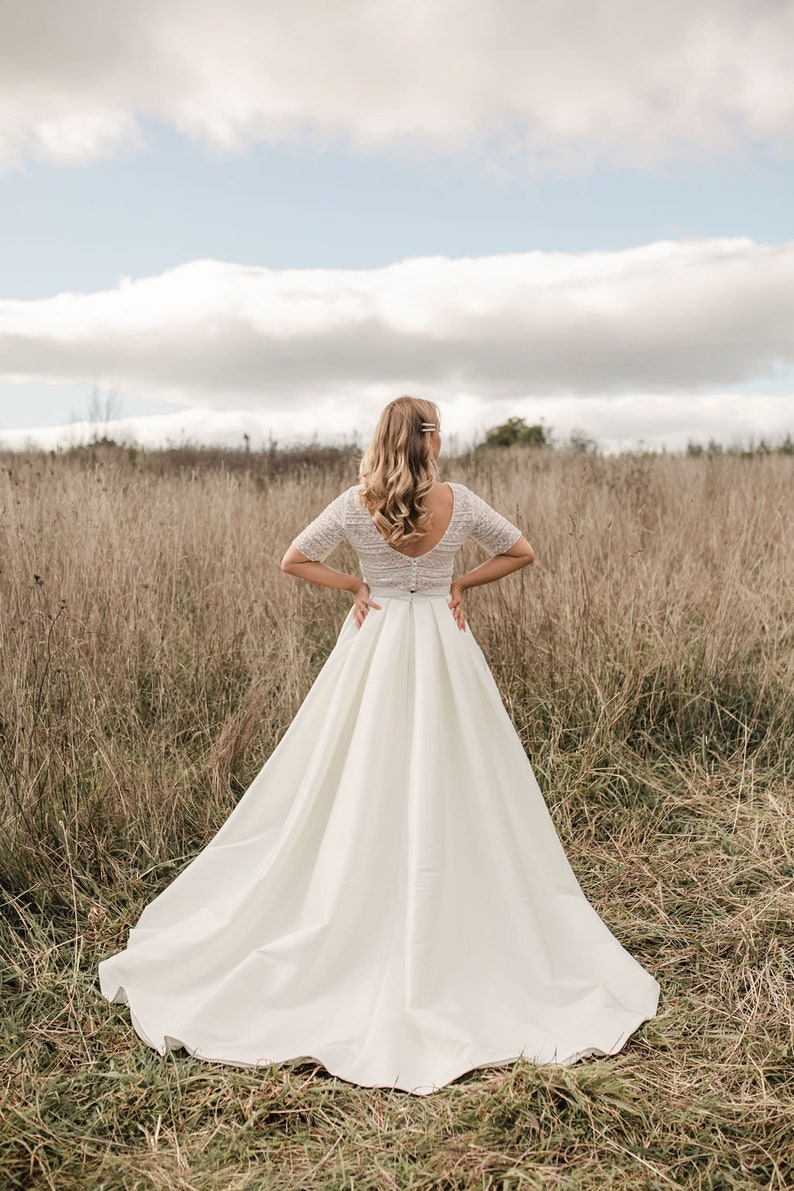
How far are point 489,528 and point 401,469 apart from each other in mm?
439

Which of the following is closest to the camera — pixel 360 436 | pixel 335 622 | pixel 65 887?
pixel 65 887

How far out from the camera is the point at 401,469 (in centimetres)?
272

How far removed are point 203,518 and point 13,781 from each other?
3258mm

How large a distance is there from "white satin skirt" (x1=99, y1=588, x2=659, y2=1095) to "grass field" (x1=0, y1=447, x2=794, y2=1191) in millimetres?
103

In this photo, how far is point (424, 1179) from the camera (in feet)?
6.77

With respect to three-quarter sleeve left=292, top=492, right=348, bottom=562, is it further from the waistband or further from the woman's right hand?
the woman's right hand

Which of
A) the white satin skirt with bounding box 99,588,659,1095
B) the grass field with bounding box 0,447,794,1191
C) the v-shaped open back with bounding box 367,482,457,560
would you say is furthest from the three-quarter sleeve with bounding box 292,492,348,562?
the grass field with bounding box 0,447,794,1191

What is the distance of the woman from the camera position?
98.7 inches

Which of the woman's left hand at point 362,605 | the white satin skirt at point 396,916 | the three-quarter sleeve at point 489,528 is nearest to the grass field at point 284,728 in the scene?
the white satin skirt at point 396,916

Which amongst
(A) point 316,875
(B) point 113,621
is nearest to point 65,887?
(A) point 316,875

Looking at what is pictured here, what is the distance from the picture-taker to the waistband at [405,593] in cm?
290

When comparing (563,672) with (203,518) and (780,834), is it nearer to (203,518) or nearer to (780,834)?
(780,834)

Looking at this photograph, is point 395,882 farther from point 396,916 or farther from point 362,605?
point 362,605

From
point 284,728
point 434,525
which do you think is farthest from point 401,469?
point 284,728
